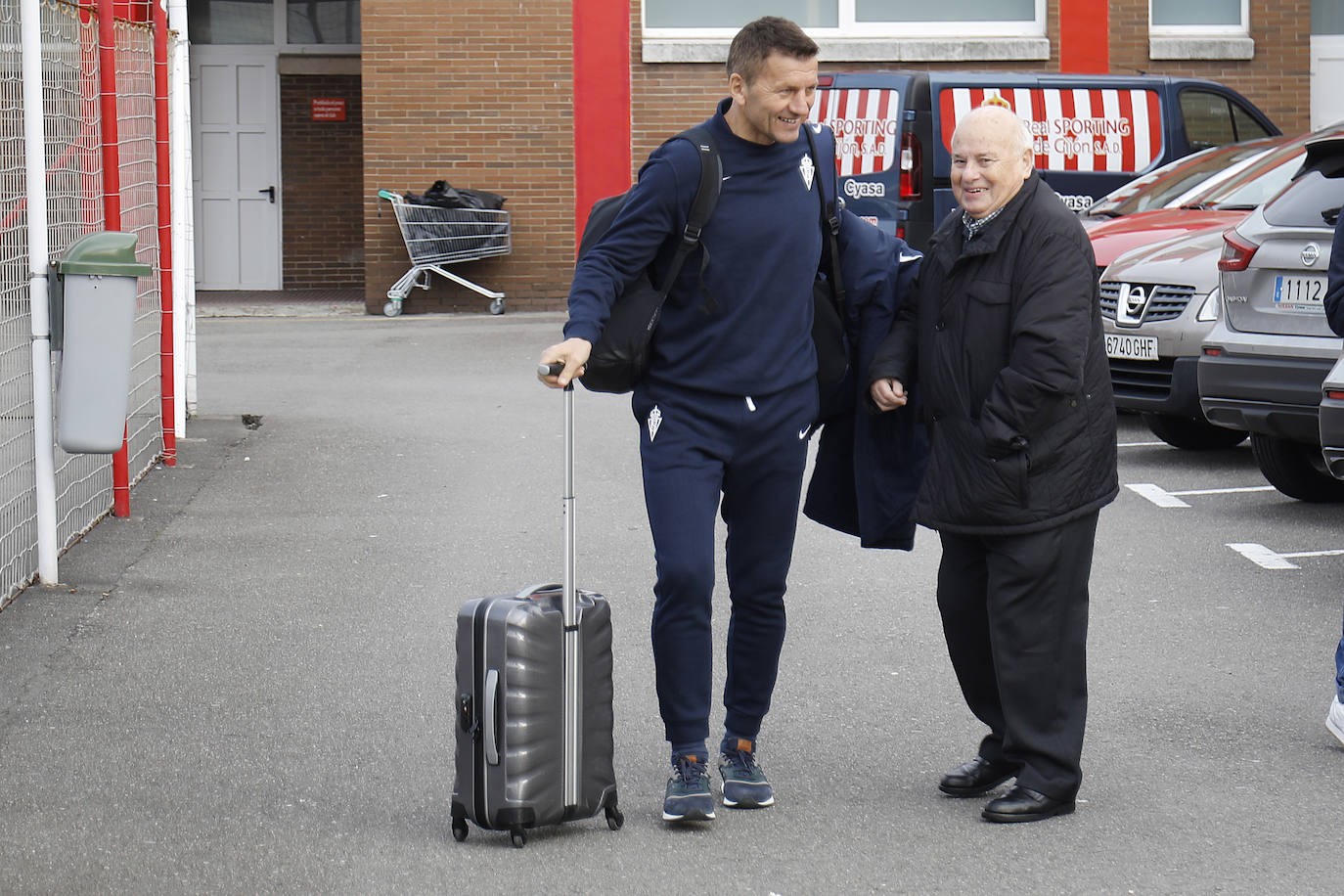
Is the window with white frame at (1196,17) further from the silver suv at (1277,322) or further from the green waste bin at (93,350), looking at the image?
the green waste bin at (93,350)

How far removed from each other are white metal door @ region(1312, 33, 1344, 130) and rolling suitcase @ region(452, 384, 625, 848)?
17.4m

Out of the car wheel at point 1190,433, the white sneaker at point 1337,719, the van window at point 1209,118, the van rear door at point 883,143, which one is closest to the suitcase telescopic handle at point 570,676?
the white sneaker at point 1337,719

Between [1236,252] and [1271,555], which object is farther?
[1236,252]

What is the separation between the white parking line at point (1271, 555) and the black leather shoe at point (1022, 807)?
332 cm

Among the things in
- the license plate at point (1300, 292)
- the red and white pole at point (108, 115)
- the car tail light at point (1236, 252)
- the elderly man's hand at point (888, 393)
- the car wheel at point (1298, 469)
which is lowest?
the car wheel at point (1298, 469)

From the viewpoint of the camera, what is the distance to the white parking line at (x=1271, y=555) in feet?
24.3

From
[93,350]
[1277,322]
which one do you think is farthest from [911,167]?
[93,350]

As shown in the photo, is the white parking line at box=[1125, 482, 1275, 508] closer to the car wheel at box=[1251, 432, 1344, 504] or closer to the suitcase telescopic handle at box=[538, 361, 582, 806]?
the car wheel at box=[1251, 432, 1344, 504]

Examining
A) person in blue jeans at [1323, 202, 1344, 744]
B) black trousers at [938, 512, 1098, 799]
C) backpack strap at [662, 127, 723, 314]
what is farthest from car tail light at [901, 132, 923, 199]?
backpack strap at [662, 127, 723, 314]

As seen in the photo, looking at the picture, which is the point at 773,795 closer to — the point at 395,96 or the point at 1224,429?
the point at 1224,429

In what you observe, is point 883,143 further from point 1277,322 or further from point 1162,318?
point 1277,322

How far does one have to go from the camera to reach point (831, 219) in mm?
4551

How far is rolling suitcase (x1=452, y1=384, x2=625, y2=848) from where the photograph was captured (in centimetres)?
416

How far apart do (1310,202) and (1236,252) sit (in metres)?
0.40
